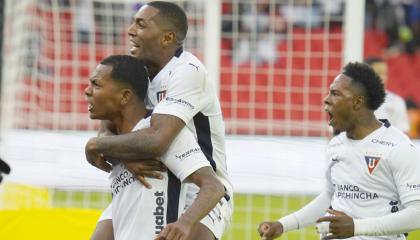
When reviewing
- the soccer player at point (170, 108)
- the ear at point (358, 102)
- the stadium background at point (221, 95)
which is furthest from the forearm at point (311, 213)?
the stadium background at point (221, 95)

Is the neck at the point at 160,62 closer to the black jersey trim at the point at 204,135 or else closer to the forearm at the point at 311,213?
the black jersey trim at the point at 204,135

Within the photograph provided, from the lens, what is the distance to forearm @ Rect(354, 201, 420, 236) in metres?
5.30

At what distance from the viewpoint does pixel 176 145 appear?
463cm

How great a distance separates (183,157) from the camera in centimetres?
457

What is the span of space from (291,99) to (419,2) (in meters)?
8.70

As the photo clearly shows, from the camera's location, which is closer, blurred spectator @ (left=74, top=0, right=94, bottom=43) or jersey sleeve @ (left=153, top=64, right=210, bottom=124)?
jersey sleeve @ (left=153, top=64, right=210, bottom=124)

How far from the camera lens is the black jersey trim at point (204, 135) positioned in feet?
16.2

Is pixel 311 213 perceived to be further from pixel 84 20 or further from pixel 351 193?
pixel 84 20

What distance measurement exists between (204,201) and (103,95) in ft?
2.36

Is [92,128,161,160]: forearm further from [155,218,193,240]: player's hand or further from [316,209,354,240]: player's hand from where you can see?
[316,209,354,240]: player's hand

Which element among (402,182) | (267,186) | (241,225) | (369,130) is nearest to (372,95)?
(369,130)

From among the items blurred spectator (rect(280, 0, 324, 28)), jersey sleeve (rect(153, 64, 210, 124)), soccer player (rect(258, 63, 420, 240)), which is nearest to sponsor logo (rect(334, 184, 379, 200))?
soccer player (rect(258, 63, 420, 240))

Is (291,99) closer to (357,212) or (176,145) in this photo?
(357,212)

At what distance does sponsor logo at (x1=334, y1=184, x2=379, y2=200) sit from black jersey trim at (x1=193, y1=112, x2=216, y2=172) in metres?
1.00
